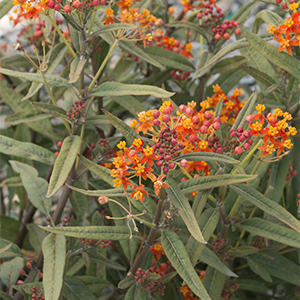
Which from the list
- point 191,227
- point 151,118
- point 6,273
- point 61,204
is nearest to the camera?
point 191,227

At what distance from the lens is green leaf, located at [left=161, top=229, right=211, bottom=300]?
0.98 metres

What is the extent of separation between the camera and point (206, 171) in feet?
3.95

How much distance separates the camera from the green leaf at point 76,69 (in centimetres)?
118

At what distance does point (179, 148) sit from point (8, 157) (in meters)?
1.45

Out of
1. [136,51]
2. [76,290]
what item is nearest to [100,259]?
[76,290]

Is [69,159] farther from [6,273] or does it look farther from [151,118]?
[6,273]

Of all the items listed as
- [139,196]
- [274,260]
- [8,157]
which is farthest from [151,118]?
[8,157]

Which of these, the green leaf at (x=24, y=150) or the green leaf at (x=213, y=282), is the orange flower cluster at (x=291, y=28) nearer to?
the green leaf at (x=213, y=282)

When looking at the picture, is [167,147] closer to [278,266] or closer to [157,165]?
[157,165]

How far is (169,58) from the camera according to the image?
5.99 ft

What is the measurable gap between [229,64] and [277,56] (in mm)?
468

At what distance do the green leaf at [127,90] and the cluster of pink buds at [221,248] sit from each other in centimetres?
62

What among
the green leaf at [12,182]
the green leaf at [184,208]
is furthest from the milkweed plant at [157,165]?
the green leaf at [12,182]

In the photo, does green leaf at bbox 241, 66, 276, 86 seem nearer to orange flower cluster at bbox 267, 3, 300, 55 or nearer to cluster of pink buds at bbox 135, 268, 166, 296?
orange flower cluster at bbox 267, 3, 300, 55
